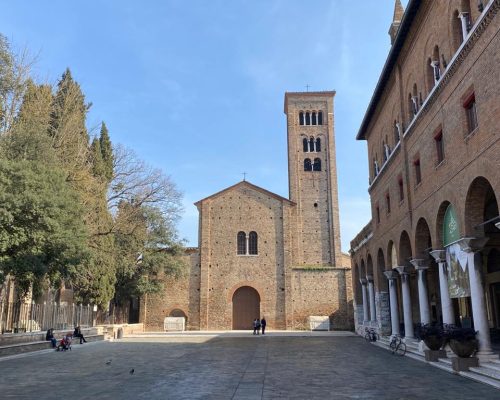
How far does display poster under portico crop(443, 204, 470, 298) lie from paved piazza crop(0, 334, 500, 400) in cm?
206

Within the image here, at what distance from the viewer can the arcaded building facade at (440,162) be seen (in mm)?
10211

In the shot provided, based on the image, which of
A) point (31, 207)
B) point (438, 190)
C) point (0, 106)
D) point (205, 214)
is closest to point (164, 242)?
point (205, 214)

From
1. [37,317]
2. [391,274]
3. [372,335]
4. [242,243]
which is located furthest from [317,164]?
[37,317]

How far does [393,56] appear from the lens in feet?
54.5

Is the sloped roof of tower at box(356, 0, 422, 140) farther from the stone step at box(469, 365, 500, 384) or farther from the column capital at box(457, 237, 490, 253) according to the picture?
the stone step at box(469, 365, 500, 384)

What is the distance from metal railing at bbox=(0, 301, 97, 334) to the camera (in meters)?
19.0

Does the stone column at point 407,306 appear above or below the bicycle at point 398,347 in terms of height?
above

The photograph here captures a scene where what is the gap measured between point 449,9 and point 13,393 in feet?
42.5

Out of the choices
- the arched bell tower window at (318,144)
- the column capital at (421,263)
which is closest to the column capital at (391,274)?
the column capital at (421,263)

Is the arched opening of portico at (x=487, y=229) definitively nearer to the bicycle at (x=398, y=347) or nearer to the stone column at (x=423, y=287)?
the stone column at (x=423, y=287)

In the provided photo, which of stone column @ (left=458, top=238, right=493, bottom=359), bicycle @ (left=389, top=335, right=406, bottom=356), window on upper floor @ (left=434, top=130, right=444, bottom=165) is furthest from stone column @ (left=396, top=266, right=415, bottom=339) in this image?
stone column @ (left=458, top=238, right=493, bottom=359)

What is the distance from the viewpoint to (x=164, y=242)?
108 feet

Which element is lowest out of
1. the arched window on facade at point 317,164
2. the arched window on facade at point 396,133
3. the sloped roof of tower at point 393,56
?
the arched window on facade at point 396,133

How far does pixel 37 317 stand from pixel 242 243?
62.2 feet
